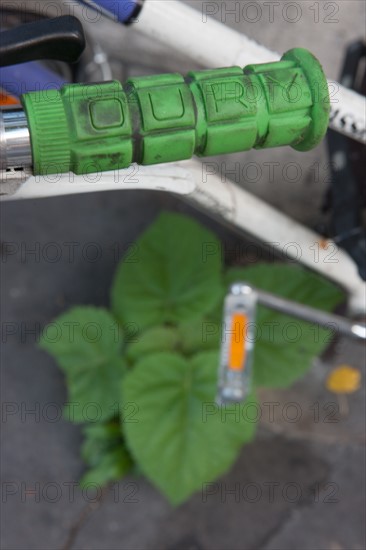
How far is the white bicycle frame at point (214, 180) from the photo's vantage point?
678 millimetres

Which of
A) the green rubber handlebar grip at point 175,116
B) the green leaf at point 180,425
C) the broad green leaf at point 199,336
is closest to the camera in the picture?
the green rubber handlebar grip at point 175,116

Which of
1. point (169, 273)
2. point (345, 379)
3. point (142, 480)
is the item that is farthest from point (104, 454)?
point (345, 379)

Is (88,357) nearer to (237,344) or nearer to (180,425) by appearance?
(180,425)

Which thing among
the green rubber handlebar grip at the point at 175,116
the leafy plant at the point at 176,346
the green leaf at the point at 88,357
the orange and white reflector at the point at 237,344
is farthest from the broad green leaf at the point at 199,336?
the green rubber handlebar grip at the point at 175,116

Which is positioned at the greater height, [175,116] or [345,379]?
[175,116]

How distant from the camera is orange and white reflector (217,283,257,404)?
35.4 inches

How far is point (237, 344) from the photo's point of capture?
90cm

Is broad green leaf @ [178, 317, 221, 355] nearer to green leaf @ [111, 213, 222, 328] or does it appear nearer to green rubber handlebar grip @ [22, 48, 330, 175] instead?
green leaf @ [111, 213, 222, 328]

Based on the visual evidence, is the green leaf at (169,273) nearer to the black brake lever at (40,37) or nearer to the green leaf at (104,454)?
the green leaf at (104,454)

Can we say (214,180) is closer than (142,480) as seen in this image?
Yes

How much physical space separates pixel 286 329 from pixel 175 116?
0.67 metres

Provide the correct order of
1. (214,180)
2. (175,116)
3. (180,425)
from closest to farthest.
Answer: (175,116)
(214,180)
(180,425)

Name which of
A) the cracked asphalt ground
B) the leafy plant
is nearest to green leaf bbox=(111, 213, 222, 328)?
the leafy plant

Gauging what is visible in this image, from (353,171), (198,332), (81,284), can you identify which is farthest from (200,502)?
(353,171)
